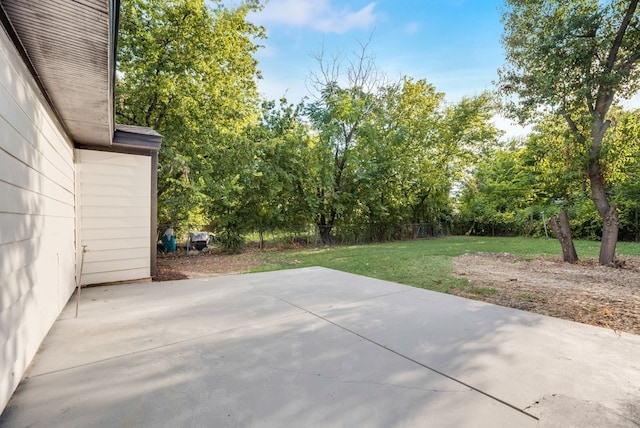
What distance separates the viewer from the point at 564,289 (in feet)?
13.5

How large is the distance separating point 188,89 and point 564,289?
27.3ft

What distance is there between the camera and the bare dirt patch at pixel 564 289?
9.91 feet

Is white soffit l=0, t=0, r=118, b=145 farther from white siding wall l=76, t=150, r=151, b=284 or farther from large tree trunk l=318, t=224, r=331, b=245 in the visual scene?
large tree trunk l=318, t=224, r=331, b=245

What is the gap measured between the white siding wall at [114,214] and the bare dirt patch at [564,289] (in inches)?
190

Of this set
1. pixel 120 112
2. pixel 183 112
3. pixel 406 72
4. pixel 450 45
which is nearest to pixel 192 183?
pixel 183 112

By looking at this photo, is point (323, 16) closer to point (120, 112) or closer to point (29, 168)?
point (120, 112)

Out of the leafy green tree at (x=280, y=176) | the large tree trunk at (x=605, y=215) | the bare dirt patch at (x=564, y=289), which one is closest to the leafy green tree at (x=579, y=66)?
the large tree trunk at (x=605, y=215)

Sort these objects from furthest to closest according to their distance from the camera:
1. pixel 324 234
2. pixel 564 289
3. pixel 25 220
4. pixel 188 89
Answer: pixel 324 234, pixel 188 89, pixel 564 289, pixel 25 220

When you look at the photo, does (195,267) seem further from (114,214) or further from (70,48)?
(70,48)

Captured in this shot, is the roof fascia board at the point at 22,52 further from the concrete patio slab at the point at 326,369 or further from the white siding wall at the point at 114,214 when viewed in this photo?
the concrete patio slab at the point at 326,369

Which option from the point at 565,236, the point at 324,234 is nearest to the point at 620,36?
the point at 565,236

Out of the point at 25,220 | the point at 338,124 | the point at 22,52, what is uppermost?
the point at 338,124

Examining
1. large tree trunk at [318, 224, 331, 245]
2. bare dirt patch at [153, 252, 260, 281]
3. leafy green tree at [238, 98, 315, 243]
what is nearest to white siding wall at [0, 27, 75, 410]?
bare dirt patch at [153, 252, 260, 281]

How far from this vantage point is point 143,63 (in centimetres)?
661
